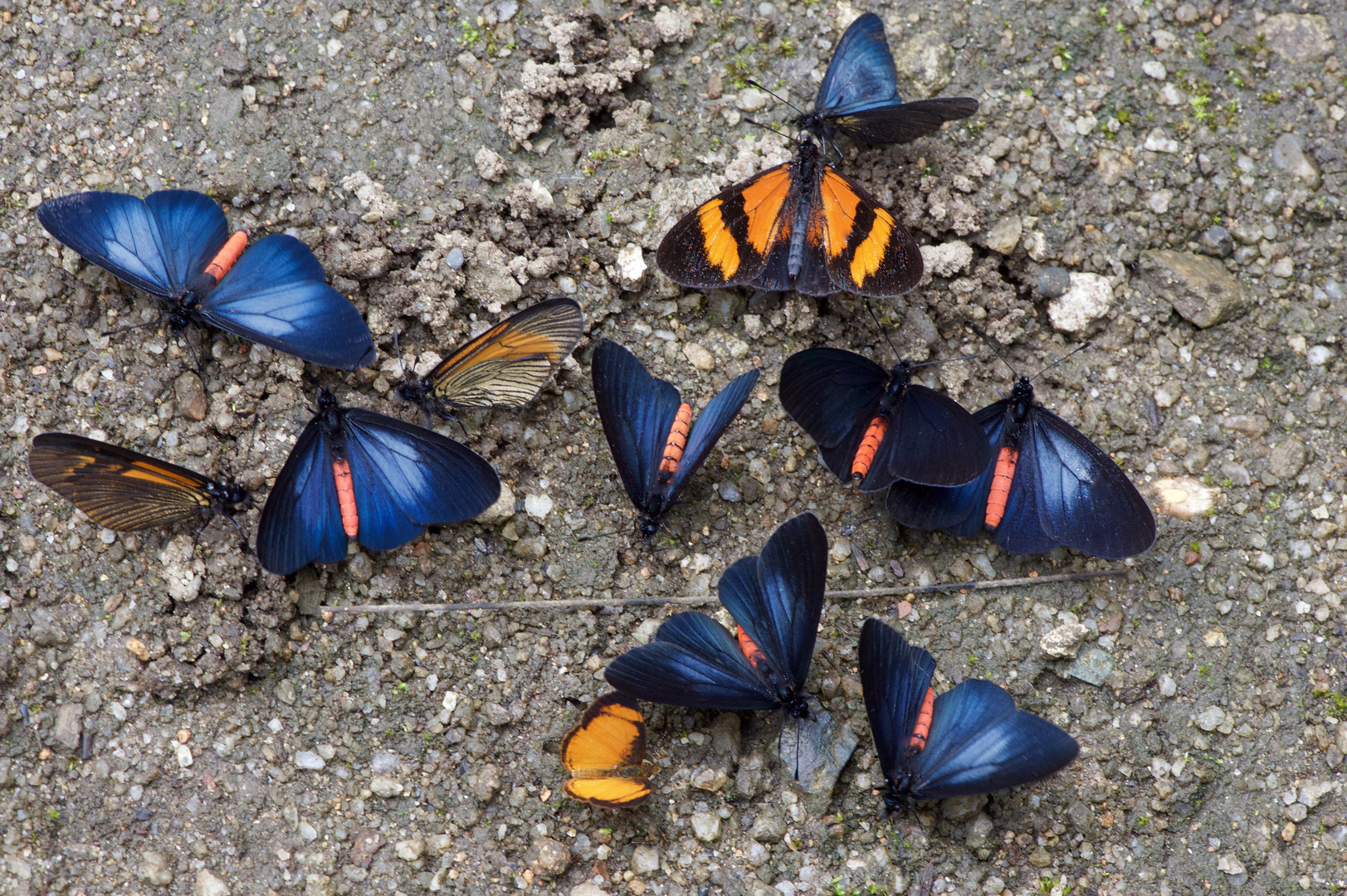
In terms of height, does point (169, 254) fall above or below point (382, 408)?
above

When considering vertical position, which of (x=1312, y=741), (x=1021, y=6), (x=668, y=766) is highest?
(x=1021, y=6)

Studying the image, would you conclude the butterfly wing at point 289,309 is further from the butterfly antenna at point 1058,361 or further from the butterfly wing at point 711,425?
the butterfly antenna at point 1058,361

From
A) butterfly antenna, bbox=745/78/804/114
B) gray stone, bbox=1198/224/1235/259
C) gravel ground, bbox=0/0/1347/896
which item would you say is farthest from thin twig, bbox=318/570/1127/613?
butterfly antenna, bbox=745/78/804/114

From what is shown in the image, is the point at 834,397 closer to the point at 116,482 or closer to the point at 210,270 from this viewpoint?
the point at 210,270

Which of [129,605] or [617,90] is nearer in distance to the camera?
[129,605]

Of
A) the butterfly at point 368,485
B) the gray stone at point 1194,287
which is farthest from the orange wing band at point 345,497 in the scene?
the gray stone at point 1194,287

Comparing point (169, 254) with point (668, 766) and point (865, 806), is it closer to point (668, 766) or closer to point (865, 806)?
point (668, 766)

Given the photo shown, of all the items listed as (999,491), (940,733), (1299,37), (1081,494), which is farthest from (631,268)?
(1299,37)

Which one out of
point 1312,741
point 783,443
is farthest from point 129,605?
point 1312,741
